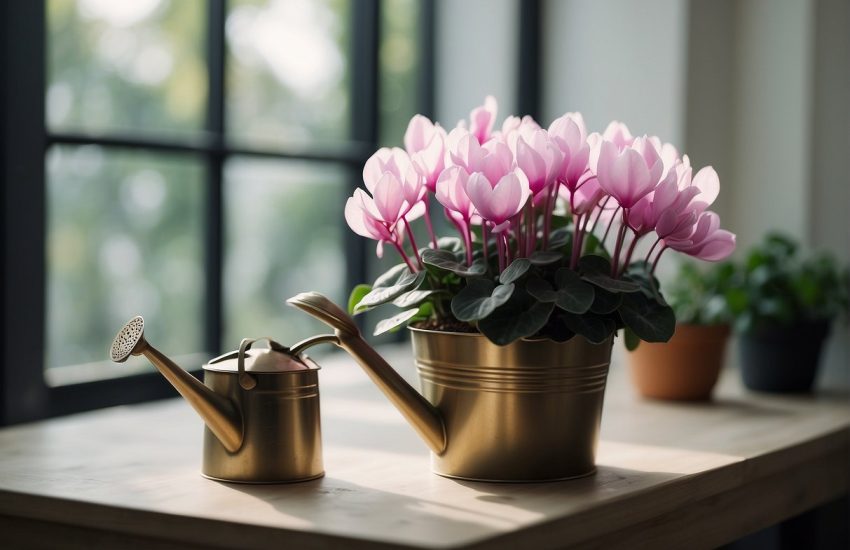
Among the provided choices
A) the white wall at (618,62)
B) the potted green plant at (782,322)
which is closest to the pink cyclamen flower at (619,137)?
the potted green plant at (782,322)

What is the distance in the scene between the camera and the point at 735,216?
251 centimetres

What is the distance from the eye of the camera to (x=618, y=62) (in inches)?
100

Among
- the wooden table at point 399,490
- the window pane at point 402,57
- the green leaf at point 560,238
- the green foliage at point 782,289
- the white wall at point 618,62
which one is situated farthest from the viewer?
the window pane at point 402,57

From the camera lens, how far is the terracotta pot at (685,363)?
1930 mm

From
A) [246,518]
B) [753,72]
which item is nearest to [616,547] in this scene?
[246,518]

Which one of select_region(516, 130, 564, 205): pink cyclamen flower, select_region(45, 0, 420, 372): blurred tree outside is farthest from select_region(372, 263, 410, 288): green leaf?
select_region(45, 0, 420, 372): blurred tree outside

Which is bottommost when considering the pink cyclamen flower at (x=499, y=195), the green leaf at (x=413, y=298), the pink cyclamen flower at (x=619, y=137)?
the green leaf at (x=413, y=298)

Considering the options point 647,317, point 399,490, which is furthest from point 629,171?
point 399,490

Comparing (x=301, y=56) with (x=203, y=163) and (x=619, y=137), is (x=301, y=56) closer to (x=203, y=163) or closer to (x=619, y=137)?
(x=203, y=163)

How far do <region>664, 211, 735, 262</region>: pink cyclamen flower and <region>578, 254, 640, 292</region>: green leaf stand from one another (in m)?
0.07

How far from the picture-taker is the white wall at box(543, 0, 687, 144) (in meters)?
2.41

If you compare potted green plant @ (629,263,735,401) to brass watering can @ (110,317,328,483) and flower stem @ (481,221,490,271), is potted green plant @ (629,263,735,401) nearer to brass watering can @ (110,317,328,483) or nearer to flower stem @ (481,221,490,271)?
flower stem @ (481,221,490,271)

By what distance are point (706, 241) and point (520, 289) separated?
23 centimetres

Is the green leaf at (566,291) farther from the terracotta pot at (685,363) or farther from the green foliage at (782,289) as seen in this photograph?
the green foliage at (782,289)
